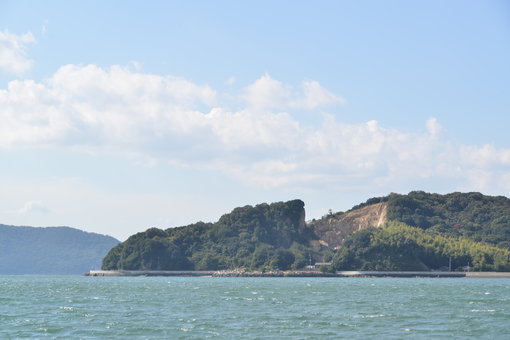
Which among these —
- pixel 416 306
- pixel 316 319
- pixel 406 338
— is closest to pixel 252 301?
pixel 416 306

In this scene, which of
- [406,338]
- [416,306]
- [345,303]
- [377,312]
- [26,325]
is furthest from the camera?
[345,303]

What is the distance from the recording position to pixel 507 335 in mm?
72438

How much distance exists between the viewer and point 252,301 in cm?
11838

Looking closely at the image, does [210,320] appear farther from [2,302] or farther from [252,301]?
[2,302]

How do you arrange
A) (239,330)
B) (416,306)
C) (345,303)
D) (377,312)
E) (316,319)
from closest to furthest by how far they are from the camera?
(239,330), (316,319), (377,312), (416,306), (345,303)

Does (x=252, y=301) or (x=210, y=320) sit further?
(x=252, y=301)

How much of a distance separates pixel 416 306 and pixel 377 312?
13.0m

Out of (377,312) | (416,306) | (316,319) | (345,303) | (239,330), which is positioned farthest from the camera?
(345,303)

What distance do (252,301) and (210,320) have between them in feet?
110

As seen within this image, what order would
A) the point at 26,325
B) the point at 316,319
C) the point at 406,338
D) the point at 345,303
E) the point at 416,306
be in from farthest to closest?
1. the point at 345,303
2. the point at 416,306
3. the point at 316,319
4. the point at 26,325
5. the point at 406,338

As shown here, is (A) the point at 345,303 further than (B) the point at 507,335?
Yes

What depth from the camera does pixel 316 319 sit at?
282 ft

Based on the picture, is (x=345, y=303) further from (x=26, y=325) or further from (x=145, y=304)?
(x=26, y=325)

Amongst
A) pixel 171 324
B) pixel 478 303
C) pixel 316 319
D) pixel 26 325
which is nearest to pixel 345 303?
pixel 478 303
